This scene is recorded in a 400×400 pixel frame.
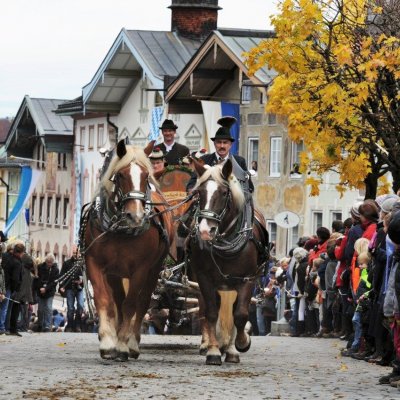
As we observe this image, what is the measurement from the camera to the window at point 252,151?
5622cm

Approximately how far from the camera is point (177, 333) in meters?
23.9

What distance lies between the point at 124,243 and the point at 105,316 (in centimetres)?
78

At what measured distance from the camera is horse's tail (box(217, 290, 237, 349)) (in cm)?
1755

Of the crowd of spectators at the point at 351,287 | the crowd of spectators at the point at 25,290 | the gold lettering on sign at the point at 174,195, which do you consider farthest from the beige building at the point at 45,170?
the gold lettering on sign at the point at 174,195

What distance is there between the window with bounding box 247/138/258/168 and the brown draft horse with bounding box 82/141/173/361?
38.7 m

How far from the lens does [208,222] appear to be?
16594 mm

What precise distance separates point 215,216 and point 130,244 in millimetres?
1027

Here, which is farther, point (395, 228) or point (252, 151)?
point (252, 151)

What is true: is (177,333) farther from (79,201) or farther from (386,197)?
(79,201)

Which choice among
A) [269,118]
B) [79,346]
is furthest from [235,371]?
[269,118]

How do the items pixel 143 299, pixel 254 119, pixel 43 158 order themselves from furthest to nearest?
1. pixel 43 158
2. pixel 254 119
3. pixel 143 299

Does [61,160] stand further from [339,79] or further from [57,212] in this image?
[339,79]

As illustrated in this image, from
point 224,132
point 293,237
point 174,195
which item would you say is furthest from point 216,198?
point 293,237

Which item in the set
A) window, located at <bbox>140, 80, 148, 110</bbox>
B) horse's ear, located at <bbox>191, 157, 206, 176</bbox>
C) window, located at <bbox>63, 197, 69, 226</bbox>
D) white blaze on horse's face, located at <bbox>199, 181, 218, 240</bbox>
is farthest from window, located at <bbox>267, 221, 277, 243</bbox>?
white blaze on horse's face, located at <bbox>199, 181, 218, 240</bbox>
